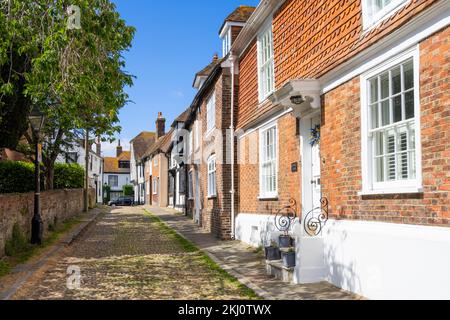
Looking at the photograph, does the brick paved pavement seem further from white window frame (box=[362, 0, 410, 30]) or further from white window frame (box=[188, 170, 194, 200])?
white window frame (box=[188, 170, 194, 200])

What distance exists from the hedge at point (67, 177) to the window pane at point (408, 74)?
23.3 meters

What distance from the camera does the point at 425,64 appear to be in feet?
19.3

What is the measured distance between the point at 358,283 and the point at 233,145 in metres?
8.85

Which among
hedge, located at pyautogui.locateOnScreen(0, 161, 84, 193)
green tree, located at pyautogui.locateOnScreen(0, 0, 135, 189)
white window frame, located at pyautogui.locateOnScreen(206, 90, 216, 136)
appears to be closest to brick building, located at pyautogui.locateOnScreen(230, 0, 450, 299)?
green tree, located at pyautogui.locateOnScreen(0, 0, 135, 189)

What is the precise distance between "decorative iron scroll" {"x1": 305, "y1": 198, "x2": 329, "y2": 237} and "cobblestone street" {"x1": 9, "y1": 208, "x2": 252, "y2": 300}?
1809 mm

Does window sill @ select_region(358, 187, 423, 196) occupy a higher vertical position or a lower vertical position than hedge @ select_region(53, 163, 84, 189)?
lower

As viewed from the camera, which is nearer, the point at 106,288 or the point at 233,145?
the point at 106,288

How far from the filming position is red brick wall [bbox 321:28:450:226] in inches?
219

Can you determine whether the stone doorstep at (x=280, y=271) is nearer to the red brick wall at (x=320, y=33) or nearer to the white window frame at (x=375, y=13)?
the red brick wall at (x=320, y=33)

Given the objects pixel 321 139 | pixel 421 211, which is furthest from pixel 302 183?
pixel 421 211

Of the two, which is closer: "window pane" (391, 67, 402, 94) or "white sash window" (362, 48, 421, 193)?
"white sash window" (362, 48, 421, 193)

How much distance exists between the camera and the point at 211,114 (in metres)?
18.6

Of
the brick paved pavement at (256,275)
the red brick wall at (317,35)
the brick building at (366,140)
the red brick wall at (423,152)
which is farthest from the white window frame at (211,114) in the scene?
the red brick wall at (423,152)

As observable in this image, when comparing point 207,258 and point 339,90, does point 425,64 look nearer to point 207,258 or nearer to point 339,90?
point 339,90
